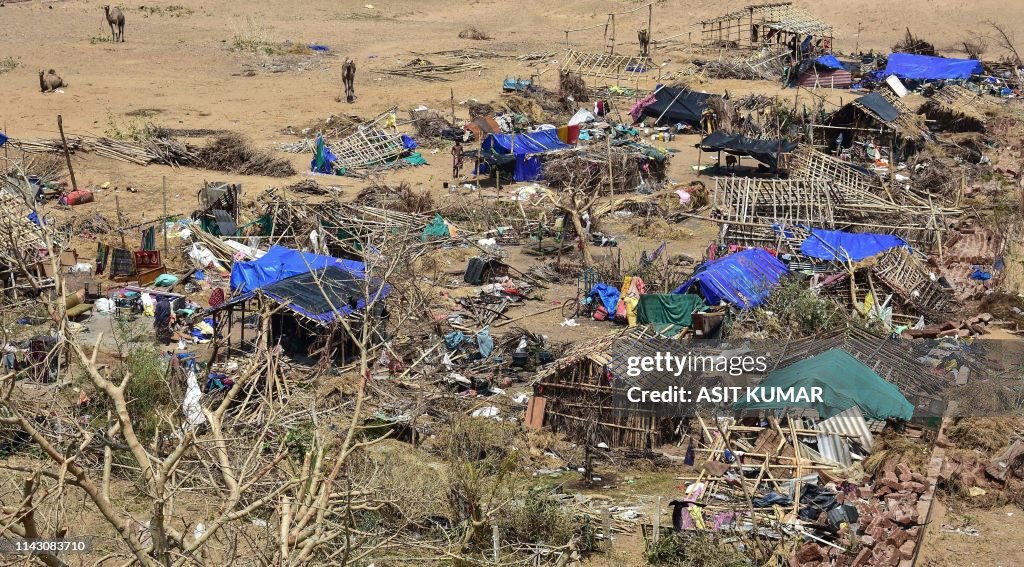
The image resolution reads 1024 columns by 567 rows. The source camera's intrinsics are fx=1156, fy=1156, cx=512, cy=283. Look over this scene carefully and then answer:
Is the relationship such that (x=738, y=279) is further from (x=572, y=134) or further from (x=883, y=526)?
(x=572, y=134)

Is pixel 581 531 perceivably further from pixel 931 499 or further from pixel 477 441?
pixel 931 499

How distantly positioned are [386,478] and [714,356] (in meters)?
5.24

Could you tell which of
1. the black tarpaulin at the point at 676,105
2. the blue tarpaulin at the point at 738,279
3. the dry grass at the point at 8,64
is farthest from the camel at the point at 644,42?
the blue tarpaulin at the point at 738,279

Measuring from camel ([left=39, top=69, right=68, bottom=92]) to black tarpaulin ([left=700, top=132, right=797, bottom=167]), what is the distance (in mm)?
17246

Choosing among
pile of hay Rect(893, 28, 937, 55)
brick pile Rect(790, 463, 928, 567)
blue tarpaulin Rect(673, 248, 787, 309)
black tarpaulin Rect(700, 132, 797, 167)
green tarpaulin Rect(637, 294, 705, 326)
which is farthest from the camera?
pile of hay Rect(893, 28, 937, 55)

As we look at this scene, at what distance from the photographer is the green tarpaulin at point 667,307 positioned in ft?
51.3

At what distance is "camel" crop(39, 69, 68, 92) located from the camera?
30219 mm

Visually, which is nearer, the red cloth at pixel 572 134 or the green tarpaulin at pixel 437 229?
the green tarpaulin at pixel 437 229

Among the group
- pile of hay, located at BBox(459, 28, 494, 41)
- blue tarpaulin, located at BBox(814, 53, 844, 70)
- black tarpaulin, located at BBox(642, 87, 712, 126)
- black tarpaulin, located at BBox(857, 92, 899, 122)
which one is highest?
pile of hay, located at BBox(459, 28, 494, 41)

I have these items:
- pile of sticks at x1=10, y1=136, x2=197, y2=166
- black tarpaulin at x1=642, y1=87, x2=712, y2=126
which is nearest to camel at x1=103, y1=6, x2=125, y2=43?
pile of sticks at x1=10, y1=136, x2=197, y2=166

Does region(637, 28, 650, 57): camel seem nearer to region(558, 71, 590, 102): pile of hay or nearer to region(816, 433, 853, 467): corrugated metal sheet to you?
region(558, 71, 590, 102): pile of hay

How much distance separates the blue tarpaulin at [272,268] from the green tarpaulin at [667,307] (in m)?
3.96

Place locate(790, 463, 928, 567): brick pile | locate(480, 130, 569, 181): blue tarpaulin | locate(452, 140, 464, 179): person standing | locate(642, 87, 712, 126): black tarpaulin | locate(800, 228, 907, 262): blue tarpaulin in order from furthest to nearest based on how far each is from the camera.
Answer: locate(642, 87, 712, 126): black tarpaulin, locate(452, 140, 464, 179): person standing, locate(480, 130, 569, 181): blue tarpaulin, locate(800, 228, 907, 262): blue tarpaulin, locate(790, 463, 928, 567): brick pile

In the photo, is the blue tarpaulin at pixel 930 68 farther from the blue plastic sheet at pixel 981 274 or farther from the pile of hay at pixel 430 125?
the blue plastic sheet at pixel 981 274
